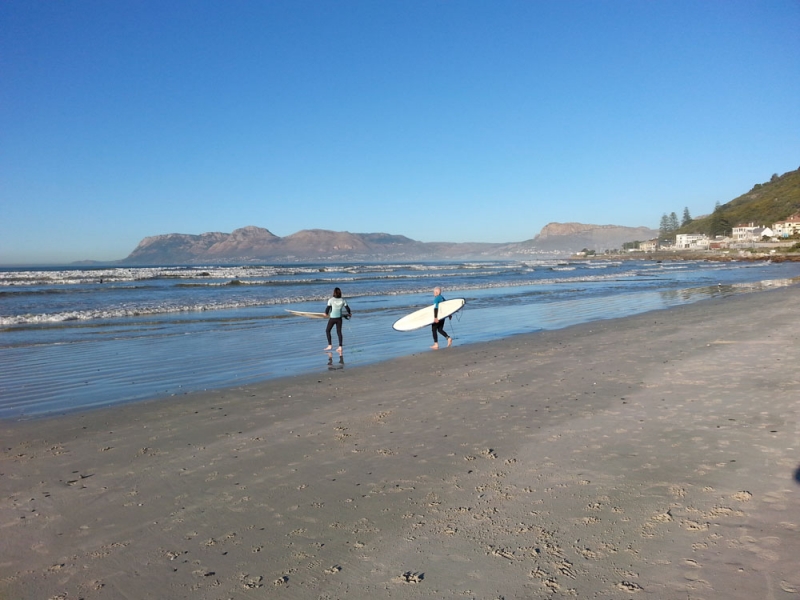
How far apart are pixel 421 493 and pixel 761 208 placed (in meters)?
175

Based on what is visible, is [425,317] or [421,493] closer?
[421,493]

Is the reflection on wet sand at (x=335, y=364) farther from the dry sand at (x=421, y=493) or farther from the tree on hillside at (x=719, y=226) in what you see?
the tree on hillside at (x=719, y=226)

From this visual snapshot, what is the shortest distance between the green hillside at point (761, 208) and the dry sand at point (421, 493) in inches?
5941

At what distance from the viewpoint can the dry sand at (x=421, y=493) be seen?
10.8 feet

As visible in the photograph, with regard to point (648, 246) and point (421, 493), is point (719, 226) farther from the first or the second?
point (421, 493)

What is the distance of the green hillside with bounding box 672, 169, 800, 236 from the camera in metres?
136

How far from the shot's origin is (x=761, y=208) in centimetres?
14725

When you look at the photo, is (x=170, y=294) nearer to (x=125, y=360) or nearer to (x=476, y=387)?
(x=125, y=360)

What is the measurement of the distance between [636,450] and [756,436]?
4.46ft

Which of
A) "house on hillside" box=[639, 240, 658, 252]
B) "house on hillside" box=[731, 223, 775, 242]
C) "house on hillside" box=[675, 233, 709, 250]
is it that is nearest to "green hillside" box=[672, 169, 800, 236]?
"house on hillside" box=[675, 233, 709, 250]

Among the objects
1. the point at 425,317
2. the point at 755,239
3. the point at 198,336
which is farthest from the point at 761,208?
the point at 198,336

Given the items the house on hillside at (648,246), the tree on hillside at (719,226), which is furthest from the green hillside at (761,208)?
the house on hillside at (648,246)

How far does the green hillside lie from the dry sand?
495 feet

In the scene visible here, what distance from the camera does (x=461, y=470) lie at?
16.3 ft
